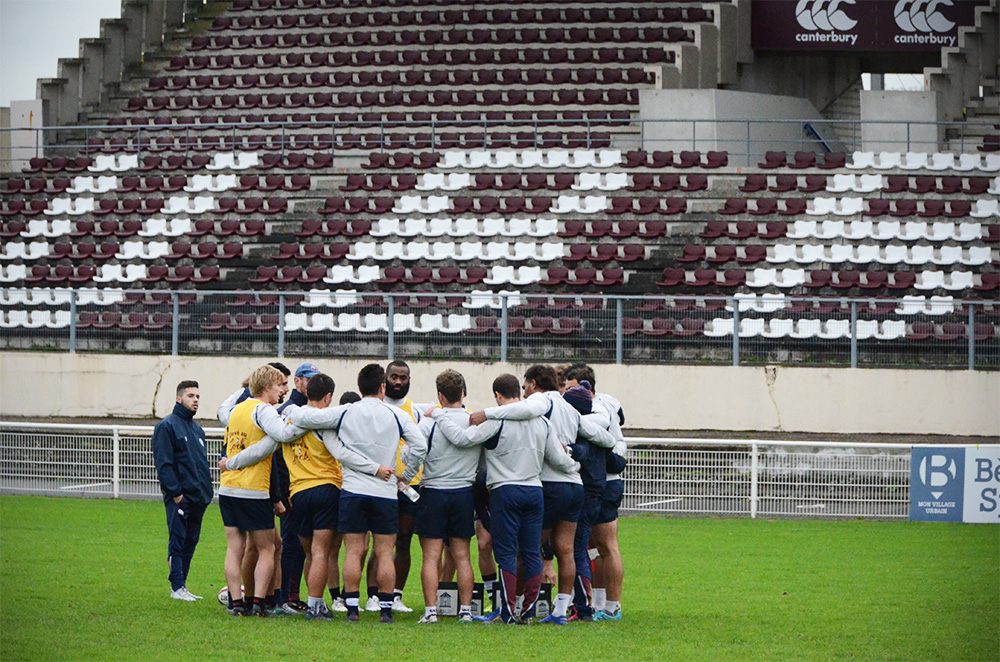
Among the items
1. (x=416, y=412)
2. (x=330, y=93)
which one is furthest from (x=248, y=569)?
(x=330, y=93)

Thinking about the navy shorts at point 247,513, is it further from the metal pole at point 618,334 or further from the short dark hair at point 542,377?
the metal pole at point 618,334

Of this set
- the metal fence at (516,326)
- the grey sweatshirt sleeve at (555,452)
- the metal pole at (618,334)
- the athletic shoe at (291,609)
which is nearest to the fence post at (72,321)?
the metal fence at (516,326)

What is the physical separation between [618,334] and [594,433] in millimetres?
9406

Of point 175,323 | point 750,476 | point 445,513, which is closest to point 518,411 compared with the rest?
point 445,513

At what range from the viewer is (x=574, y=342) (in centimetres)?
1767

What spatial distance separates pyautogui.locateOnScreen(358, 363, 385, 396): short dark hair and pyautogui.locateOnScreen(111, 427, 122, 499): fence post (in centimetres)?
822

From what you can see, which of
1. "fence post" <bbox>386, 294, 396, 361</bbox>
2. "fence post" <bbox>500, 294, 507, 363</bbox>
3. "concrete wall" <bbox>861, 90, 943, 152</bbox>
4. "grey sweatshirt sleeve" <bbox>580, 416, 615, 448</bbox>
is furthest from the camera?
"concrete wall" <bbox>861, 90, 943, 152</bbox>

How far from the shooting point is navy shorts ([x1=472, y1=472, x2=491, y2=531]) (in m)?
8.41

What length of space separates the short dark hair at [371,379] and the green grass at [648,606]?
4.60 ft

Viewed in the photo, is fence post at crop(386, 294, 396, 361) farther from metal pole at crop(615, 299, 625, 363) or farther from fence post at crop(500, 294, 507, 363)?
metal pole at crop(615, 299, 625, 363)

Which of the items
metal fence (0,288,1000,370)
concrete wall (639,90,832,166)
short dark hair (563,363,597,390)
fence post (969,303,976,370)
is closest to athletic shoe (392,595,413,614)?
short dark hair (563,363,597,390)

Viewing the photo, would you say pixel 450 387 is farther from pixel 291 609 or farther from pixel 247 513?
pixel 291 609

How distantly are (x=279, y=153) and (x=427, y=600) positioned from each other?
18.3 meters

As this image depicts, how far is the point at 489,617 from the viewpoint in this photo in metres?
8.31
